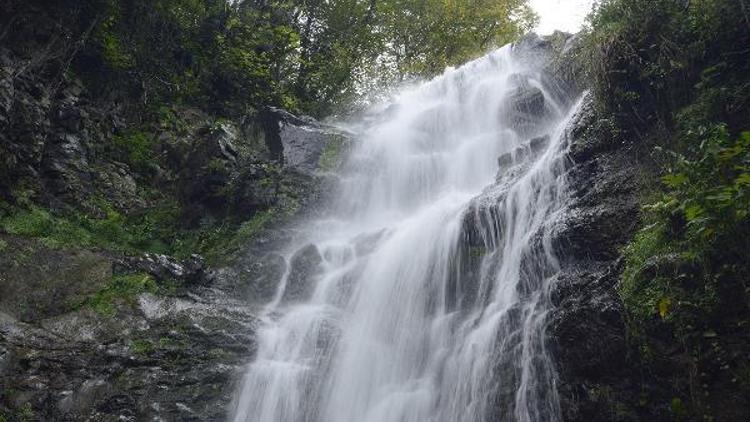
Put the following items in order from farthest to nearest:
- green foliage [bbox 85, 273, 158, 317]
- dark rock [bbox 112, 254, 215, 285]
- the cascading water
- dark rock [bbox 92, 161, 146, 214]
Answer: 1. dark rock [bbox 92, 161, 146, 214]
2. dark rock [bbox 112, 254, 215, 285]
3. green foliage [bbox 85, 273, 158, 317]
4. the cascading water

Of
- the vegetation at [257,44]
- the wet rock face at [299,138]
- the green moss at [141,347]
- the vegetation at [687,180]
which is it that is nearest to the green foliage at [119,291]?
the green moss at [141,347]

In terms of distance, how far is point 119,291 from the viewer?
9242mm

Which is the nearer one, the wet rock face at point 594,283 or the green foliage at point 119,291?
the wet rock face at point 594,283

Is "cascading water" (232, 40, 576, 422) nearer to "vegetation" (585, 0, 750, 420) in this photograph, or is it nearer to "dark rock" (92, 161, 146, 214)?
"vegetation" (585, 0, 750, 420)

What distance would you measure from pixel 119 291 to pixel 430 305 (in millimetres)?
4778

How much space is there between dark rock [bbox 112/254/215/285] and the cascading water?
144cm

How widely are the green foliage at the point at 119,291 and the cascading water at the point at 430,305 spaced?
1988 mm

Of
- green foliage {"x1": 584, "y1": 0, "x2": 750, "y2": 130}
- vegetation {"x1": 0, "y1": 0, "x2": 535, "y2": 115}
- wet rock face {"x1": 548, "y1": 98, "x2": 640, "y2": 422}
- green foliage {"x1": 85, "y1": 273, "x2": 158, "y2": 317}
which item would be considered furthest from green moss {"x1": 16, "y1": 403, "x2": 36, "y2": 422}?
green foliage {"x1": 584, "y1": 0, "x2": 750, "y2": 130}

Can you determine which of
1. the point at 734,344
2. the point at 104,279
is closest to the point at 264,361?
the point at 104,279

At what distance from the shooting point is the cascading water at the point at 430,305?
6.70m

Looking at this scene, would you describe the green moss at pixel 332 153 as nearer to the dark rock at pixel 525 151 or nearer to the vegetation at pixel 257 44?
the vegetation at pixel 257 44

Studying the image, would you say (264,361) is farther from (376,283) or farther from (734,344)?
(734,344)

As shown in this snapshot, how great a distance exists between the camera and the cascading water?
264 inches

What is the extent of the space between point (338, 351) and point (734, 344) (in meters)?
4.91
